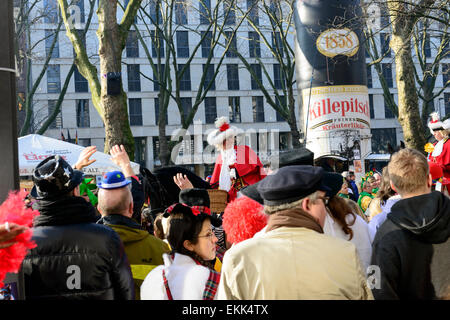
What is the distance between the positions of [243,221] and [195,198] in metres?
1.00

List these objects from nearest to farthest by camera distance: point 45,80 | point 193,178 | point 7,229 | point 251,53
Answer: point 7,229 < point 193,178 < point 45,80 < point 251,53

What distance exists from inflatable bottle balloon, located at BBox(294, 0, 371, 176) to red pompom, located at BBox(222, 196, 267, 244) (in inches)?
595

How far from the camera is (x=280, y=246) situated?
8.92ft

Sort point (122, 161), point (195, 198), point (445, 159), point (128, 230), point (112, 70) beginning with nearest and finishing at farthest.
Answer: point (128, 230), point (195, 198), point (122, 161), point (445, 159), point (112, 70)

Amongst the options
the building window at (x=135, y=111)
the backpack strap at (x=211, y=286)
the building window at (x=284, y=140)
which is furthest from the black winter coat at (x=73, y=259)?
the building window at (x=284, y=140)

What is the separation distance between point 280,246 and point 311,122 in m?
16.9

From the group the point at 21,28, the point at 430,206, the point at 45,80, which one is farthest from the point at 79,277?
the point at 45,80

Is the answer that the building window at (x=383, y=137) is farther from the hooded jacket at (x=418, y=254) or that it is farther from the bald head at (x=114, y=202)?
the hooded jacket at (x=418, y=254)

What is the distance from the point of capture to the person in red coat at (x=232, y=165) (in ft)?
24.8

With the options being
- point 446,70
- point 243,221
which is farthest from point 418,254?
point 446,70

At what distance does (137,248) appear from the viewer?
4.07 metres

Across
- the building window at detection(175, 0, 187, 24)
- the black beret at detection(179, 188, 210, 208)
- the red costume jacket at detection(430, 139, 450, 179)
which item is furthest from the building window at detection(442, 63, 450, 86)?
the black beret at detection(179, 188, 210, 208)

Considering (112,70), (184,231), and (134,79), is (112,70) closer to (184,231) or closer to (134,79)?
(184,231)

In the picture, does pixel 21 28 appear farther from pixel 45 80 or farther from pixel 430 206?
pixel 45 80
